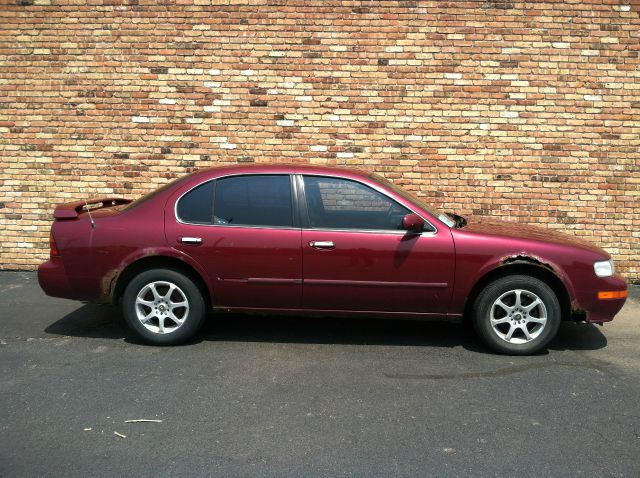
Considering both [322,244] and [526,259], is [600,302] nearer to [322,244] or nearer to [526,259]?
[526,259]

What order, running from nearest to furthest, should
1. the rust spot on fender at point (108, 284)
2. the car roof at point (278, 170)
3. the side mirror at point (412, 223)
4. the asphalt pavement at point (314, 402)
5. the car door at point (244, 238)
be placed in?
the asphalt pavement at point (314, 402) < the side mirror at point (412, 223) < the car door at point (244, 238) < the rust spot on fender at point (108, 284) < the car roof at point (278, 170)

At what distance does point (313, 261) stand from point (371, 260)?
0.47 meters

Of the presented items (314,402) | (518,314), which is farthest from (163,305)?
(518,314)

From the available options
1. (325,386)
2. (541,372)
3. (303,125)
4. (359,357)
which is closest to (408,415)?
(325,386)

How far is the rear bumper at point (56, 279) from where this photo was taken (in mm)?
5039

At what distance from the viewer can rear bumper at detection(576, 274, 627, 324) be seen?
4.82 meters

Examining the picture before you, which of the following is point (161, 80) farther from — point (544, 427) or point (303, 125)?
point (544, 427)

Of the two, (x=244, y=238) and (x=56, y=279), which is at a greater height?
(x=244, y=238)

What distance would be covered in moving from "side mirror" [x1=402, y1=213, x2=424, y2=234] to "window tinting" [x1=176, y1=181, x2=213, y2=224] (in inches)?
64.1

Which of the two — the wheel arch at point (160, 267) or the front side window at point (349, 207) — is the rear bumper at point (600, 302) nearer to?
the front side window at point (349, 207)

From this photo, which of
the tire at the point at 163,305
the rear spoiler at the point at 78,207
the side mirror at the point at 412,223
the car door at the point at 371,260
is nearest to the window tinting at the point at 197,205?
the tire at the point at 163,305

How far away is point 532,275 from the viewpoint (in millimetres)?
4895

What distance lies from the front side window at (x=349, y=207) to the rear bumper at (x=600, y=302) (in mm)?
1600

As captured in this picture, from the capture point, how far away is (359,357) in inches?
189
